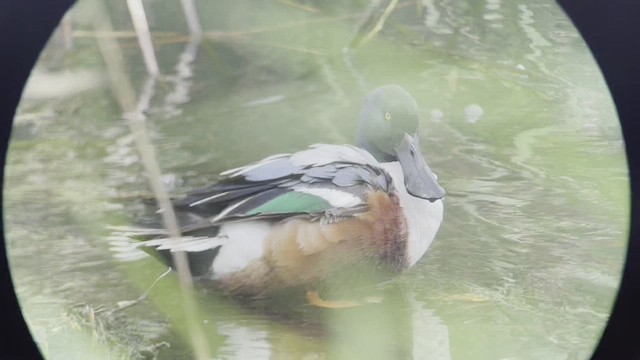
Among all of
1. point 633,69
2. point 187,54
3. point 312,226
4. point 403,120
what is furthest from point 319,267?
point 633,69

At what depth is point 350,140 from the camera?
0.97 m

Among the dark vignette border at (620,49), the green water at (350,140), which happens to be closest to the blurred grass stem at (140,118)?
the green water at (350,140)

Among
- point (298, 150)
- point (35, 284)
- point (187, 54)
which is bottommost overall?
point (35, 284)

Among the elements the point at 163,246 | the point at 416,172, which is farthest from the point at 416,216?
the point at 163,246

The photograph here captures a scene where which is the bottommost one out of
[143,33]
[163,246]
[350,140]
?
[163,246]

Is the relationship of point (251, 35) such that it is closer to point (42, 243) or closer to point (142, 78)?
point (142, 78)

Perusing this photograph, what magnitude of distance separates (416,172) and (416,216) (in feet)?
0.18

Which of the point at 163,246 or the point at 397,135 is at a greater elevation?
the point at 397,135

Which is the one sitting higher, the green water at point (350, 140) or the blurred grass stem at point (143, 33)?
the blurred grass stem at point (143, 33)

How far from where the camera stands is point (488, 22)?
38.3 inches

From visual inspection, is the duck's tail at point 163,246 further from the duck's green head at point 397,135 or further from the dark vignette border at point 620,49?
the dark vignette border at point 620,49

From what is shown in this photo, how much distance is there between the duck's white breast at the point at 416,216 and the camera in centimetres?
95

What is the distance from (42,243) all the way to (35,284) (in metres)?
0.06

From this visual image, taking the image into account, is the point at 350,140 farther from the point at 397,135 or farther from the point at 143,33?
the point at 143,33
